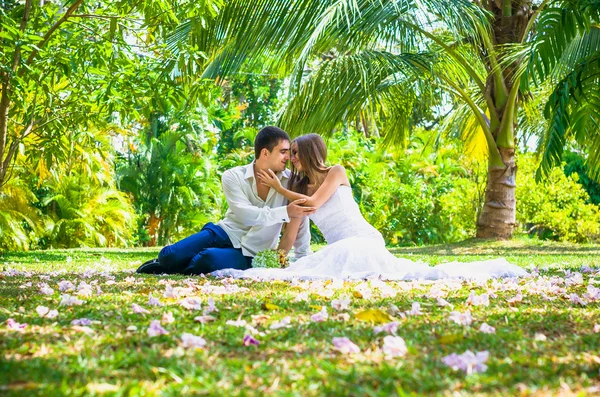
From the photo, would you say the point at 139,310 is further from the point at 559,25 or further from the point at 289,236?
the point at 559,25

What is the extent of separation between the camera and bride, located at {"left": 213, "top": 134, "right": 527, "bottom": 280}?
5328mm

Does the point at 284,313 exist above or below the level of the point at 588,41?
below

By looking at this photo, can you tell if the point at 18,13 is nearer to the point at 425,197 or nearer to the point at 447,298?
the point at 447,298

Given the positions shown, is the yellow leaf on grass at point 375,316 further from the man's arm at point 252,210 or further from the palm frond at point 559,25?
the palm frond at point 559,25

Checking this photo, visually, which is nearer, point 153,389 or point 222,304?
point 153,389

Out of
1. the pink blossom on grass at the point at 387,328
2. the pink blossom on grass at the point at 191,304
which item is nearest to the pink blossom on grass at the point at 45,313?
the pink blossom on grass at the point at 191,304

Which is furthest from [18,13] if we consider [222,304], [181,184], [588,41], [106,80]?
[181,184]

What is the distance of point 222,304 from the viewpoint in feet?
11.4

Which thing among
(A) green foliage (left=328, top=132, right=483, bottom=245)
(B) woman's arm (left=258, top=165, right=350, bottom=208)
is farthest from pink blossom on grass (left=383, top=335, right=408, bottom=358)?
(A) green foliage (left=328, top=132, right=483, bottom=245)

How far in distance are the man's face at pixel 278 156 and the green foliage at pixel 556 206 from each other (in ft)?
32.0

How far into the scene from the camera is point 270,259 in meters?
5.71

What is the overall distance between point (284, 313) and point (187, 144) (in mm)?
14739

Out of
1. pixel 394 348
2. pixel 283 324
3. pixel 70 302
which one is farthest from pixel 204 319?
pixel 394 348

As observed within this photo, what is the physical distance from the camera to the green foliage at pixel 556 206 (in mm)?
14477
